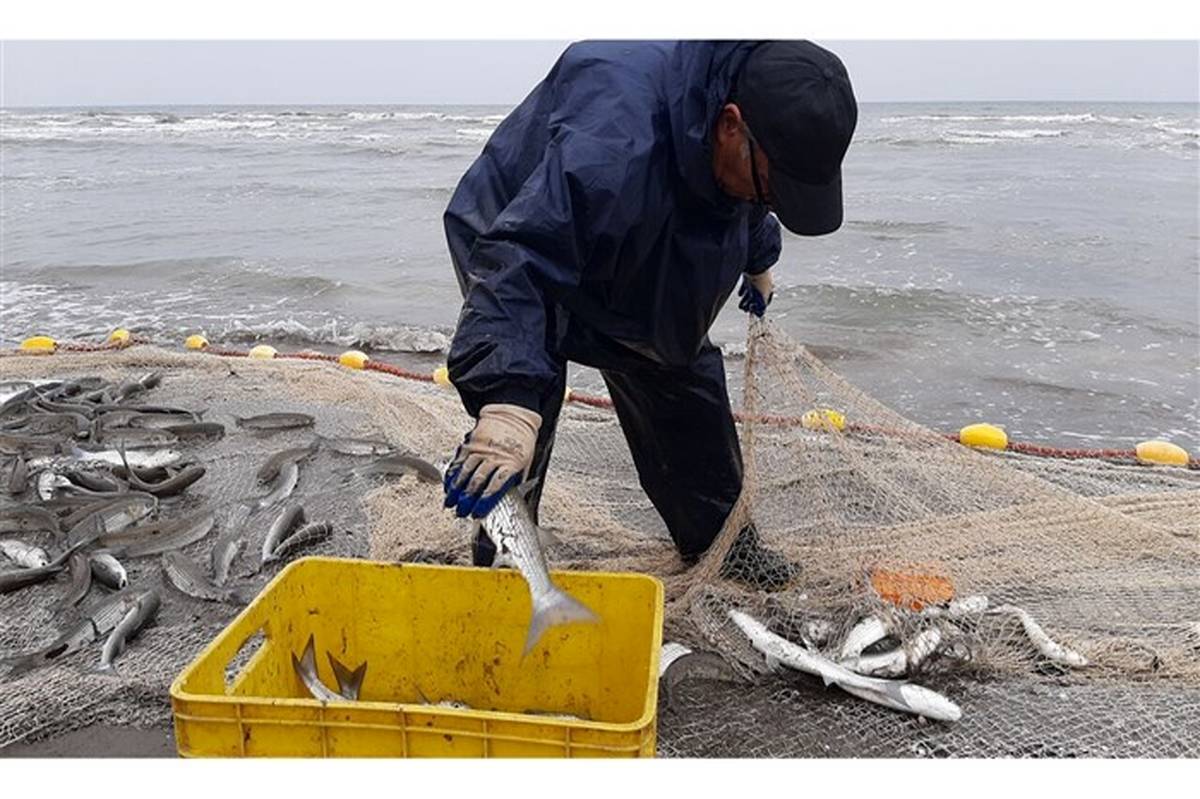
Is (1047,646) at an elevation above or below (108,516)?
below

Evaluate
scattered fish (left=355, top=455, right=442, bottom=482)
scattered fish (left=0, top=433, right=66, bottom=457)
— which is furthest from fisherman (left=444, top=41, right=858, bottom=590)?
scattered fish (left=0, top=433, right=66, bottom=457)

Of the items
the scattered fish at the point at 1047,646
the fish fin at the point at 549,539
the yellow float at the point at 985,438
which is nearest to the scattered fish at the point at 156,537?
the fish fin at the point at 549,539

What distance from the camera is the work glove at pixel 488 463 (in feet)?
8.32

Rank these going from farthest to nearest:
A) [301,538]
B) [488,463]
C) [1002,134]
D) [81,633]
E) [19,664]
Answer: [1002,134], [301,538], [81,633], [19,664], [488,463]

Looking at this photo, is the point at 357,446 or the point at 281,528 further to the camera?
the point at 357,446

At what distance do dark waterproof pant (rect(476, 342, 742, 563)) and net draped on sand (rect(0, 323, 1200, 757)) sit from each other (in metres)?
0.13

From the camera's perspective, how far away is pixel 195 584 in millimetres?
4098

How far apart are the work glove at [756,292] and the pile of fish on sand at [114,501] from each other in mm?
1947

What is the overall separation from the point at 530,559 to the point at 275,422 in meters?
3.84

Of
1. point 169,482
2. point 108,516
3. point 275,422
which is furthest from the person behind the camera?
point 275,422

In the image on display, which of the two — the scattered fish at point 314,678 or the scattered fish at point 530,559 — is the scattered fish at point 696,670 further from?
the scattered fish at point 314,678

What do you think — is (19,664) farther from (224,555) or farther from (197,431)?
(197,431)

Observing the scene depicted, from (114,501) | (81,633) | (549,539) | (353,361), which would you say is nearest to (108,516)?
(114,501)

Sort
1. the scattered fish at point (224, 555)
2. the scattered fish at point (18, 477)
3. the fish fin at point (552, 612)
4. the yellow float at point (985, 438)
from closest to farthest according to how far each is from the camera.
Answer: the fish fin at point (552, 612)
the scattered fish at point (224, 555)
the scattered fish at point (18, 477)
the yellow float at point (985, 438)
